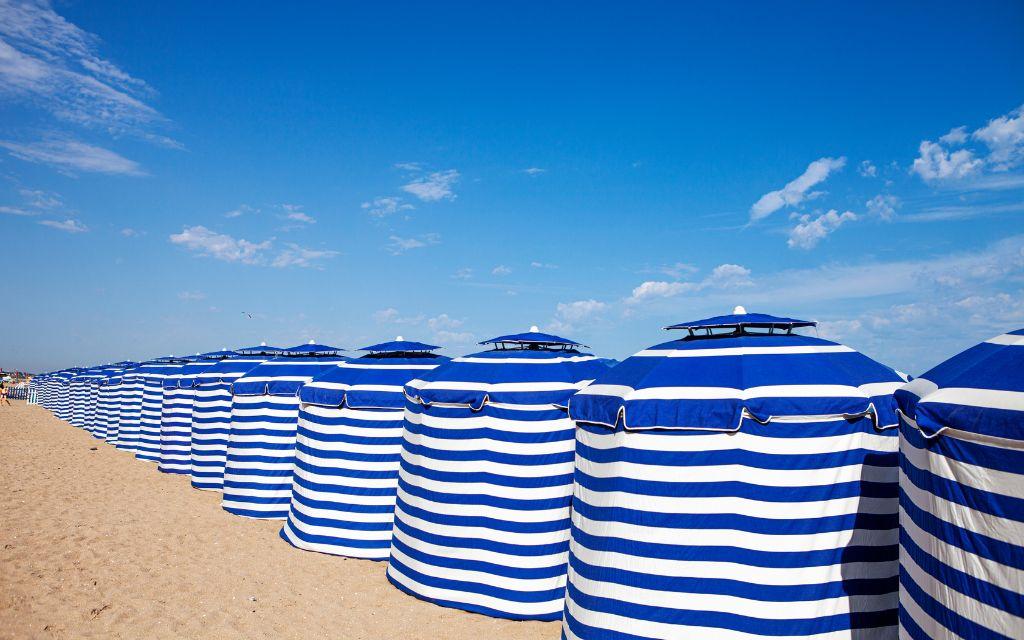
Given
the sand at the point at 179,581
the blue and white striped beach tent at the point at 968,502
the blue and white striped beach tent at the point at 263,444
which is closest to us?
the blue and white striped beach tent at the point at 968,502

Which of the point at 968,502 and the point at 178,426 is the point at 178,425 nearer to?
the point at 178,426

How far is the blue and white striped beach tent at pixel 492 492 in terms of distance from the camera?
883cm

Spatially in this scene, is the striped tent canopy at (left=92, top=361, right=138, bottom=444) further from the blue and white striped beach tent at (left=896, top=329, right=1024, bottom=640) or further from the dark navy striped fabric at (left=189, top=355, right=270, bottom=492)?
the blue and white striped beach tent at (left=896, top=329, right=1024, bottom=640)

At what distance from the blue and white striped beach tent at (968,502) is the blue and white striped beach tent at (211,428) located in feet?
53.2

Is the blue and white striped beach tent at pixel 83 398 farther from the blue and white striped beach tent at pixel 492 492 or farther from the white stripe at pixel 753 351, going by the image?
the white stripe at pixel 753 351

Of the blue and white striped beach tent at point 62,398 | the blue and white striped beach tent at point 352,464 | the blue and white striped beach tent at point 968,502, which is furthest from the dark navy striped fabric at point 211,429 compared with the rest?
the blue and white striped beach tent at point 62,398

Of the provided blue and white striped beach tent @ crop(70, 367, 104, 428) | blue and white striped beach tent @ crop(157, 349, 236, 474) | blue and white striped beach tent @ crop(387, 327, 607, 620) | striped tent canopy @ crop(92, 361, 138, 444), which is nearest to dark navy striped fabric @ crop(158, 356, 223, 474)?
blue and white striped beach tent @ crop(157, 349, 236, 474)

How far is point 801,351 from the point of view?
7238 mm

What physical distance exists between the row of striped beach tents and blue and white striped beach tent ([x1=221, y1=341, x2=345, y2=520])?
1.81 m

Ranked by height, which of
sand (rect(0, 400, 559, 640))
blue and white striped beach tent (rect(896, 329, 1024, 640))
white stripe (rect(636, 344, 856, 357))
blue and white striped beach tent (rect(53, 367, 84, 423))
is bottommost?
sand (rect(0, 400, 559, 640))

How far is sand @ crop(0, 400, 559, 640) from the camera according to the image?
834cm

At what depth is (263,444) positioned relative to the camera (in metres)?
14.2

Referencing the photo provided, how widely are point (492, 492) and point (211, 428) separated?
37.6ft

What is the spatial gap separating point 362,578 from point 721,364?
698 cm
